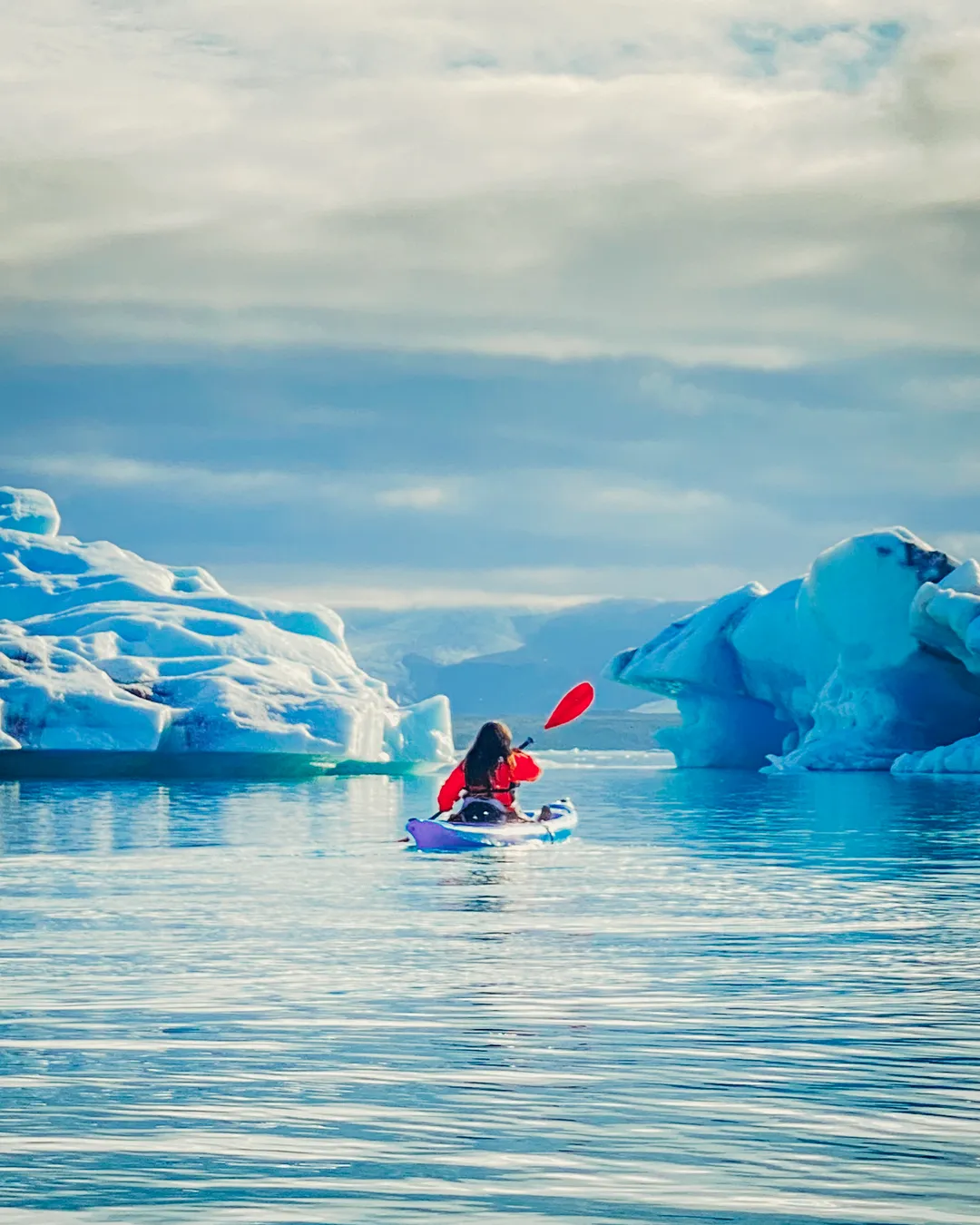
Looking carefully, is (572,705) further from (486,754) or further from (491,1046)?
(491,1046)

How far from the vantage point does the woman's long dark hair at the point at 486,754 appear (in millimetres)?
18406

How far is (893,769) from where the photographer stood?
1686 inches

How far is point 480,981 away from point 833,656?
A: 126ft

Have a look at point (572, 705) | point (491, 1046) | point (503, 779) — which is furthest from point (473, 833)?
point (491, 1046)

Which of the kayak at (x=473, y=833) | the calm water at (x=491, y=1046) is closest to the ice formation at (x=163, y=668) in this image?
the kayak at (x=473, y=833)

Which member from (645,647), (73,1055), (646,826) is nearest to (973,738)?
(645,647)

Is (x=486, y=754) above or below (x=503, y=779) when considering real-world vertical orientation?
above

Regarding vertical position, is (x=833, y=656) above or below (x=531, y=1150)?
above

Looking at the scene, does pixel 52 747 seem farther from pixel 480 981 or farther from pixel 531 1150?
pixel 531 1150

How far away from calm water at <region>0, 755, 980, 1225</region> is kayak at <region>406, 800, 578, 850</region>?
2115 millimetres

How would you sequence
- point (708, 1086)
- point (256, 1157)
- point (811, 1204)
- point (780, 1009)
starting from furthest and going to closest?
1. point (780, 1009)
2. point (708, 1086)
3. point (256, 1157)
4. point (811, 1204)

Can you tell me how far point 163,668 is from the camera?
53.3 meters

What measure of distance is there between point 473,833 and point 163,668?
36.1 m

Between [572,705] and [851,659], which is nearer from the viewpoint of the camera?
[572,705]
